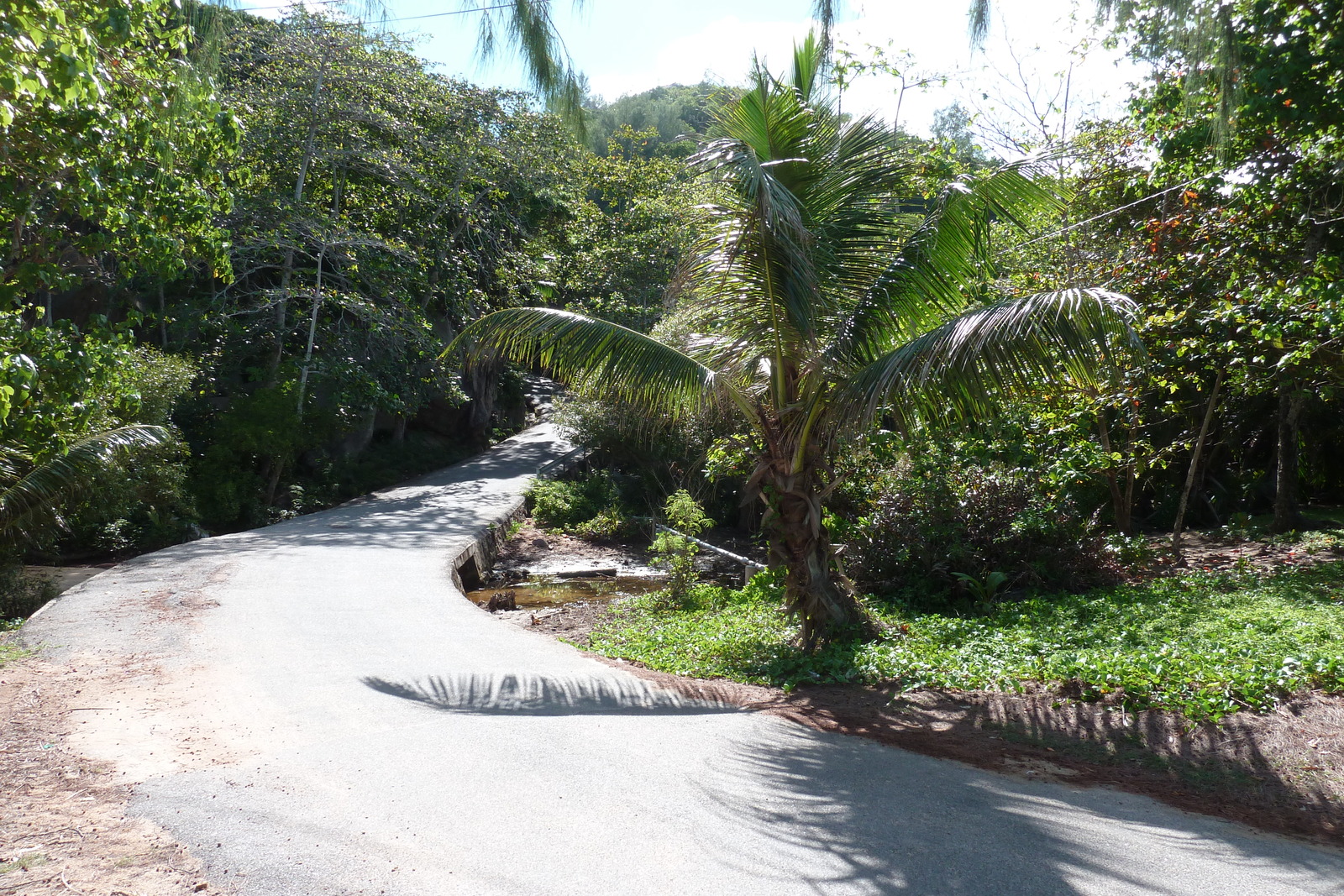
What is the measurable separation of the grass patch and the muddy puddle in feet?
10.8

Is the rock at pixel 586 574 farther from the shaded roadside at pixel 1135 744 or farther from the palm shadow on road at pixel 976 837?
the palm shadow on road at pixel 976 837

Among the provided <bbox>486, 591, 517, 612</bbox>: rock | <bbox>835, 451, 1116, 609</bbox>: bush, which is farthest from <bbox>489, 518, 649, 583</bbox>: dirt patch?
<bbox>835, 451, 1116, 609</bbox>: bush

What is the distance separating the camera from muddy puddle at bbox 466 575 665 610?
13633mm

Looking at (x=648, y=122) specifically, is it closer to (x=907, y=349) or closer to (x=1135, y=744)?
(x=907, y=349)

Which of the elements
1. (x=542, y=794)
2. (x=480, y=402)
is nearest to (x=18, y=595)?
(x=542, y=794)

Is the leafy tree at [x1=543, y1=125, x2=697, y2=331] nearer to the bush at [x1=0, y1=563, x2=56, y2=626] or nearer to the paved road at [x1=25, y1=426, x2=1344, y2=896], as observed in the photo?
the bush at [x1=0, y1=563, x2=56, y2=626]

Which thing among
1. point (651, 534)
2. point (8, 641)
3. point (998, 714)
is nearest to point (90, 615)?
point (8, 641)

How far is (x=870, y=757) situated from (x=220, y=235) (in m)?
7.65

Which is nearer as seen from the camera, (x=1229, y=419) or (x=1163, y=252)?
(x=1163, y=252)

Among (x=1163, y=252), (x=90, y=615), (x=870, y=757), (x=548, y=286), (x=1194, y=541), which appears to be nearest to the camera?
(x=870, y=757)

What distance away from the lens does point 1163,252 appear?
10.1 m

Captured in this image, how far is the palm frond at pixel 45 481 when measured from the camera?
955 cm

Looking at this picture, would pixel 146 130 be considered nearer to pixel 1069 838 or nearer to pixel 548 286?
pixel 1069 838

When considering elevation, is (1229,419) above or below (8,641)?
above
